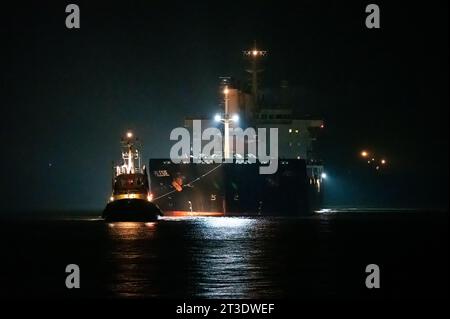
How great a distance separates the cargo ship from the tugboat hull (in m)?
3.77

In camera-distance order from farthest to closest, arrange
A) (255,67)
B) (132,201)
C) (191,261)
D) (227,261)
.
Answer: (255,67) → (132,201) → (191,261) → (227,261)

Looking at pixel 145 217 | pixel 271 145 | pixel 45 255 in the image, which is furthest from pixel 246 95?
pixel 45 255

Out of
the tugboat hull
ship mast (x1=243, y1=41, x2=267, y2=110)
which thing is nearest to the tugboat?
the tugboat hull

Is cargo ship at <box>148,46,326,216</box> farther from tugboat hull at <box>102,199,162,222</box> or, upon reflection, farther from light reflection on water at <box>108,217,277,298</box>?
light reflection on water at <box>108,217,277,298</box>

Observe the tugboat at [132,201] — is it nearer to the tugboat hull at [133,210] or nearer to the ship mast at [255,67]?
the tugboat hull at [133,210]

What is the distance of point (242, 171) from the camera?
77062mm

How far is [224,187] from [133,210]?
24.0 feet

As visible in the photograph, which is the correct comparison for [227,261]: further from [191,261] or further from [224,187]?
[224,187]

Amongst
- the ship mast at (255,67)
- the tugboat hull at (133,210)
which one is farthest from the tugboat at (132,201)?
the ship mast at (255,67)

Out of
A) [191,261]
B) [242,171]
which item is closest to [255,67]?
[242,171]

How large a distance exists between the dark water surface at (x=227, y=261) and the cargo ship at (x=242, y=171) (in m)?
7.86

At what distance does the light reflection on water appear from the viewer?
33.1m

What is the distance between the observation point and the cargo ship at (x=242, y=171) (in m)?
76.6
